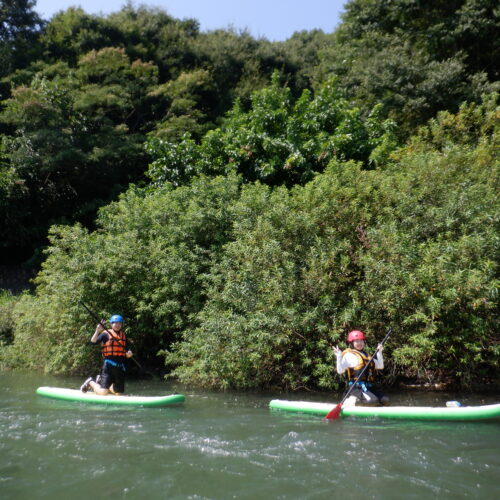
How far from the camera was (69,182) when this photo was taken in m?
20.2

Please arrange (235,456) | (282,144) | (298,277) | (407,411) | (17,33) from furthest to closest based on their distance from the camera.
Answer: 1. (17,33)
2. (282,144)
3. (298,277)
4. (407,411)
5. (235,456)

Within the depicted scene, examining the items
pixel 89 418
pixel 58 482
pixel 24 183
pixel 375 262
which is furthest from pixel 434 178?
pixel 24 183

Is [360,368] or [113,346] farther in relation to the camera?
[113,346]

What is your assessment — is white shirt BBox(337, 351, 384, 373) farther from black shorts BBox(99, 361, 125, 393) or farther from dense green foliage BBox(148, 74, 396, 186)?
dense green foliage BBox(148, 74, 396, 186)

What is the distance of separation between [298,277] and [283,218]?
4.16 ft

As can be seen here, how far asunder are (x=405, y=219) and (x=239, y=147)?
7.11 metres

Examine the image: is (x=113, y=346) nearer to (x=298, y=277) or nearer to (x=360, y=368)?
(x=298, y=277)

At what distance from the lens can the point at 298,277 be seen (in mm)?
8469

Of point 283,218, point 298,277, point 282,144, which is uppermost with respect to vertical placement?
point 282,144

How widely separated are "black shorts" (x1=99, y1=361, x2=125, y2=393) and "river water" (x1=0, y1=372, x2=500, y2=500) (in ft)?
3.82

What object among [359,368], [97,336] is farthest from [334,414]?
[97,336]

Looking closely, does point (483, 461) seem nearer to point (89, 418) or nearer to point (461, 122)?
point (89, 418)

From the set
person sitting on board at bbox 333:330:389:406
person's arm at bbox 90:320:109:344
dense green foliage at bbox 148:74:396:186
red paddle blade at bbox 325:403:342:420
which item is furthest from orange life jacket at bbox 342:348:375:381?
dense green foliage at bbox 148:74:396:186

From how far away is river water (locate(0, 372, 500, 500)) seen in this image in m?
3.94
